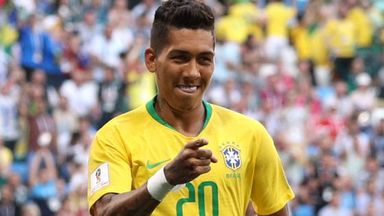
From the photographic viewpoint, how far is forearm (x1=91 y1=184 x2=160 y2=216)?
201 inches

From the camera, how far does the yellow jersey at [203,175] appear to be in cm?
546

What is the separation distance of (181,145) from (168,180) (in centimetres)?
56

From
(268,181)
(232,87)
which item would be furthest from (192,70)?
(232,87)

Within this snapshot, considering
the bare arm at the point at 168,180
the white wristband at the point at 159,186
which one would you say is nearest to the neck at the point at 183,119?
the bare arm at the point at 168,180

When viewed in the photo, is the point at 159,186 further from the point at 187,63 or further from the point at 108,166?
the point at 187,63

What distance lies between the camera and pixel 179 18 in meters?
5.40

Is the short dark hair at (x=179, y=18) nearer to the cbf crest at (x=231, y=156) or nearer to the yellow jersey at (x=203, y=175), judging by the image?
the yellow jersey at (x=203, y=175)

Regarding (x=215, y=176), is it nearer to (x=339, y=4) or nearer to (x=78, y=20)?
(x=78, y=20)

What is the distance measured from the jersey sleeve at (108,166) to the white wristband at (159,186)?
323mm

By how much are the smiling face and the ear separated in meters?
0.08

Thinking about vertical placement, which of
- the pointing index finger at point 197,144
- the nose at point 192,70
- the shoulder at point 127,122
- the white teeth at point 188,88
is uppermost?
the nose at point 192,70

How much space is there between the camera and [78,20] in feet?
62.8

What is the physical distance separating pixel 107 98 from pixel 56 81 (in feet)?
Result: 2.56

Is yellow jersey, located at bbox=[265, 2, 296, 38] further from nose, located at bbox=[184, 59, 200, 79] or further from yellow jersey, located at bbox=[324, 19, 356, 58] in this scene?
nose, located at bbox=[184, 59, 200, 79]
